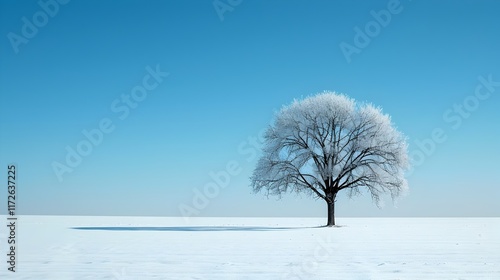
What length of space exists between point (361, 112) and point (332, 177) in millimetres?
5265

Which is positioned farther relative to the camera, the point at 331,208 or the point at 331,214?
the point at 331,208

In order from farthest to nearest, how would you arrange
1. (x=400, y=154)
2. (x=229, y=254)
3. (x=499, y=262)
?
(x=400, y=154) → (x=229, y=254) → (x=499, y=262)

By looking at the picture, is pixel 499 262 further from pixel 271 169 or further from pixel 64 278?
pixel 271 169

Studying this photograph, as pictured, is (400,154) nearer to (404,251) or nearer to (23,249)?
(404,251)

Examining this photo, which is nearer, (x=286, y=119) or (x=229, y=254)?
(x=229, y=254)

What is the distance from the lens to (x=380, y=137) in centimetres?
3275

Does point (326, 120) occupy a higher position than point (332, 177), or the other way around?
point (326, 120)

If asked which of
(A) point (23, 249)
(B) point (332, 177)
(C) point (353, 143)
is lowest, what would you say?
(A) point (23, 249)

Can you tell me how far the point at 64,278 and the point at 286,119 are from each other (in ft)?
84.0

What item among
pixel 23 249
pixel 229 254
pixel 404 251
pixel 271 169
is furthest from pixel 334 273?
pixel 271 169

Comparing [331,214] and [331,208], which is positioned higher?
[331,208]

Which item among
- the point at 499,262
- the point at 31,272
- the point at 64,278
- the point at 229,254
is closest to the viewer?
the point at 64,278

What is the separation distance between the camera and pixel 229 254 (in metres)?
13.0

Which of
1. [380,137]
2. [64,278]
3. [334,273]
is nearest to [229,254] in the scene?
[334,273]
